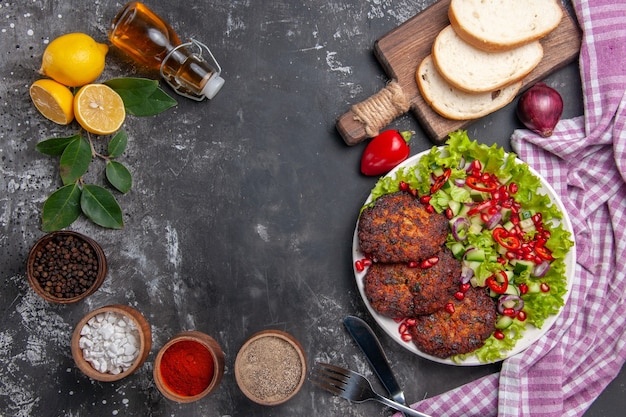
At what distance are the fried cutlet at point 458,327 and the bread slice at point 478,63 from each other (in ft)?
3.70

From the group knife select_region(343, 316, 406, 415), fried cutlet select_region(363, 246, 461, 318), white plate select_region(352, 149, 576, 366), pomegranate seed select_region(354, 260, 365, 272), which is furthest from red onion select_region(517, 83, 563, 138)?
knife select_region(343, 316, 406, 415)

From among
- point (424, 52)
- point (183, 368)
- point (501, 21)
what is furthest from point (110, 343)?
point (501, 21)

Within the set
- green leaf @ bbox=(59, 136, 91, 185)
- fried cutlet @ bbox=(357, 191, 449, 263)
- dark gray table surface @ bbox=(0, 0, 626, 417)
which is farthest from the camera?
dark gray table surface @ bbox=(0, 0, 626, 417)

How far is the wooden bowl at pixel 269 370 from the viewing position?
9.05ft

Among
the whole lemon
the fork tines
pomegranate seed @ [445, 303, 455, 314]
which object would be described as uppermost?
the whole lemon

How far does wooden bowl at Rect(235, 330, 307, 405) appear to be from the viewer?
9.05ft

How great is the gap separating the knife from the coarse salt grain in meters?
1.17

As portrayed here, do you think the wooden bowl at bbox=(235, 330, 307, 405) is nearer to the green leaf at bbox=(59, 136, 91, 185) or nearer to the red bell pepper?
the red bell pepper

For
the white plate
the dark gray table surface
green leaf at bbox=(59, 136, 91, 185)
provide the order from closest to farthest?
the white plate → green leaf at bbox=(59, 136, 91, 185) → the dark gray table surface

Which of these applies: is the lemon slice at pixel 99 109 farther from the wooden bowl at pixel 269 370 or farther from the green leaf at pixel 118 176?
the wooden bowl at pixel 269 370

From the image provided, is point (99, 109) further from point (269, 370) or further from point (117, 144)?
point (269, 370)

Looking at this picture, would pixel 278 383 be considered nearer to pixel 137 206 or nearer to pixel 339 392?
pixel 339 392

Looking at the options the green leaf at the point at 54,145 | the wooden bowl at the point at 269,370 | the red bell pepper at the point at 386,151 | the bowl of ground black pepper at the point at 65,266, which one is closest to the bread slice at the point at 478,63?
the red bell pepper at the point at 386,151

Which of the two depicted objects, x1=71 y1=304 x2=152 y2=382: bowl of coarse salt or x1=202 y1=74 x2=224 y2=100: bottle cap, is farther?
x1=202 y1=74 x2=224 y2=100: bottle cap
